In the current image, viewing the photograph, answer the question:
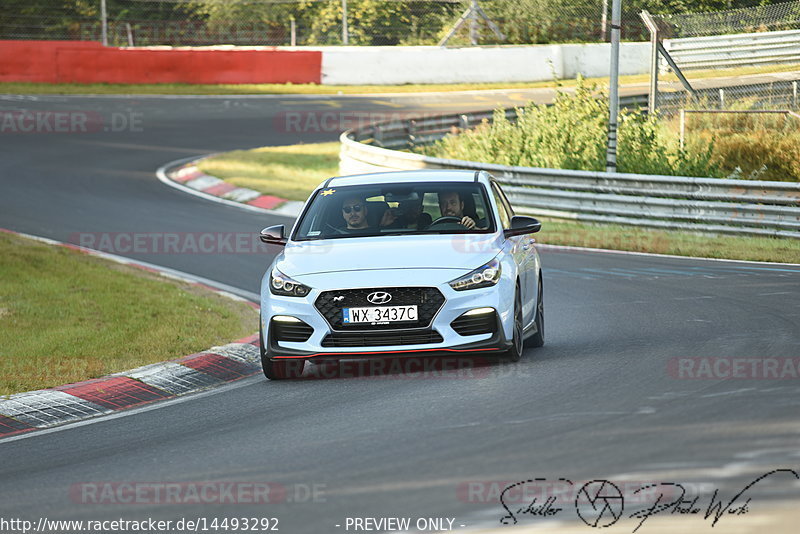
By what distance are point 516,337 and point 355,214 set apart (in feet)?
6.00

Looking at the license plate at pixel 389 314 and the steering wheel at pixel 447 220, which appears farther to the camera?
the steering wheel at pixel 447 220

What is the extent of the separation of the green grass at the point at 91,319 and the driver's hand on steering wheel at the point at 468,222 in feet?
8.74

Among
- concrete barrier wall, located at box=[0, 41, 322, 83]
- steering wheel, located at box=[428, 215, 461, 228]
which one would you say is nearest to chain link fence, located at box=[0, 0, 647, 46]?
concrete barrier wall, located at box=[0, 41, 322, 83]

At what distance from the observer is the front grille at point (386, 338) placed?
9367mm

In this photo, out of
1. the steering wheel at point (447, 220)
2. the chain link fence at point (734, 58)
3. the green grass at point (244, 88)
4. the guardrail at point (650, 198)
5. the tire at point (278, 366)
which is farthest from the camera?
the green grass at point (244, 88)

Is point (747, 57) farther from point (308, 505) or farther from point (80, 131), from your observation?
point (308, 505)

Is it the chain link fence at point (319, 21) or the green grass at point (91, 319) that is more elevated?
the chain link fence at point (319, 21)

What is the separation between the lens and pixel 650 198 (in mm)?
20516

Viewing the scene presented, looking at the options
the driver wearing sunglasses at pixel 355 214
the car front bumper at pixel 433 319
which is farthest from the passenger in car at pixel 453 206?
the car front bumper at pixel 433 319

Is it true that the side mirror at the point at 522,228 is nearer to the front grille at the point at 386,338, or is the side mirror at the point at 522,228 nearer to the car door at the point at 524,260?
the car door at the point at 524,260

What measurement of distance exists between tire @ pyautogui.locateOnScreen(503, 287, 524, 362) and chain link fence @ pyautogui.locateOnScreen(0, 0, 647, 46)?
103 feet

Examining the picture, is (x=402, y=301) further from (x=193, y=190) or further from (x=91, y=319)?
(x=193, y=190)

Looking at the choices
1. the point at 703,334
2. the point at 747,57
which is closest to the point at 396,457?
the point at 703,334

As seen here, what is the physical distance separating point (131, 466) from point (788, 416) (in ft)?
12.5
